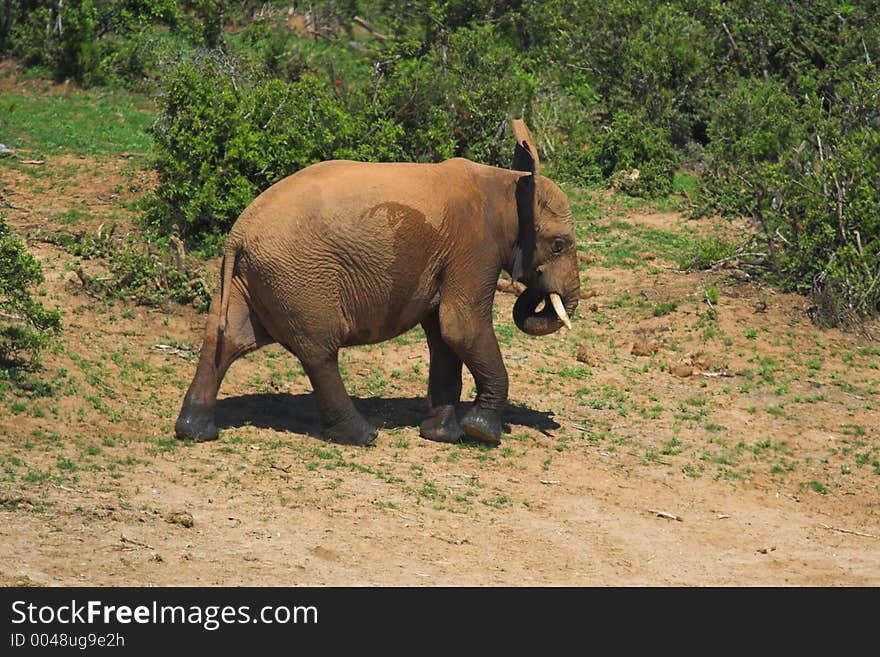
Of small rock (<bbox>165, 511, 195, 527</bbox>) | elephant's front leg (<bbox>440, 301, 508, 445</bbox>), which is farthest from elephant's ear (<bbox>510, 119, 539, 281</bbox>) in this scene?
small rock (<bbox>165, 511, 195, 527</bbox>)

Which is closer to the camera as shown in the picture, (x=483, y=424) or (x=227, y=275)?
(x=227, y=275)

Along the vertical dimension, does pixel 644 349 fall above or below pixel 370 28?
below

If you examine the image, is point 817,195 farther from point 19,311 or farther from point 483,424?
point 19,311

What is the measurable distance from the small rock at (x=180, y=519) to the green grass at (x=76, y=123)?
890 centimetres

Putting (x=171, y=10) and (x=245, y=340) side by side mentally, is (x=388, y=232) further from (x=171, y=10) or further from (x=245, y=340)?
(x=171, y=10)

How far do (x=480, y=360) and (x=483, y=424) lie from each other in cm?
52

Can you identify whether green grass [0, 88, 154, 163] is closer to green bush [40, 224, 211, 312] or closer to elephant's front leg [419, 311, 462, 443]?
green bush [40, 224, 211, 312]

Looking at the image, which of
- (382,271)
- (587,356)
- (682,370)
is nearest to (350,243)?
(382,271)

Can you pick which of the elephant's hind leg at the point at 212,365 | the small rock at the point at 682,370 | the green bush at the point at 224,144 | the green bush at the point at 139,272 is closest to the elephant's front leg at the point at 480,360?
the elephant's hind leg at the point at 212,365

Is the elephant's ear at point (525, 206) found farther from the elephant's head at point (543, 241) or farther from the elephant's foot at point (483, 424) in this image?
the elephant's foot at point (483, 424)

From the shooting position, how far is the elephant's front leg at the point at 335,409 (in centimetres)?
1071

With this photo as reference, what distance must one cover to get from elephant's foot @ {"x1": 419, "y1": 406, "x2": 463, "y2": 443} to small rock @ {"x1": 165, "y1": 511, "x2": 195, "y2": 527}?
287 centimetres

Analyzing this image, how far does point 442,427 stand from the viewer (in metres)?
11.3

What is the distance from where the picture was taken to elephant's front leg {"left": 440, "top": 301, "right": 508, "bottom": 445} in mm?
10945
